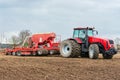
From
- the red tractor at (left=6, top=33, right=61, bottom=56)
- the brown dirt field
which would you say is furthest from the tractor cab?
the brown dirt field

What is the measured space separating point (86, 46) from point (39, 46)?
26.4 feet

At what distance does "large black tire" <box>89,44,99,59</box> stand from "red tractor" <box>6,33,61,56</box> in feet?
20.5

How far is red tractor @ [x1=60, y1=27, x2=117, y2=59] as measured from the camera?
26.6 meters

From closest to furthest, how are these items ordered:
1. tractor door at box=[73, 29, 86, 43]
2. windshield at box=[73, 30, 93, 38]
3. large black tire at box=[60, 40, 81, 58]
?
1. large black tire at box=[60, 40, 81, 58]
2. tractor door at box=[73, 29, 86, 43]
3. windshield at box=[73, 30, 93, 38]

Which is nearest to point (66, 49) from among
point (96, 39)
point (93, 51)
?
point (96, 39)

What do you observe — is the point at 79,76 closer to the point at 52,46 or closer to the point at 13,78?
the point at 13,78

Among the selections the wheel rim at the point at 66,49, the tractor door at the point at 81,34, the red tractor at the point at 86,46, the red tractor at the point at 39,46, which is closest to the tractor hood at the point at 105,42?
the red tractor at the point at 86,46

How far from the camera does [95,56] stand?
86.1 feet

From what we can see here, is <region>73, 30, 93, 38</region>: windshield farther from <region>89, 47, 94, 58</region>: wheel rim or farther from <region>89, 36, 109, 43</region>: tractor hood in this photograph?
<region>89, 47, 94, 58</region>: wheel rim

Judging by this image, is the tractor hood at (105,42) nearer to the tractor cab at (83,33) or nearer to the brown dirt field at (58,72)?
the tractor cab at (83,33)

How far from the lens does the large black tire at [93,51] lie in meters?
26.0

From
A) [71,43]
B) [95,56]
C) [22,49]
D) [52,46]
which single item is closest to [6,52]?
[22,49]

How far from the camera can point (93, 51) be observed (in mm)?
26203

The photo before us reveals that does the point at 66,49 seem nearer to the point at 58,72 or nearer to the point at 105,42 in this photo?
the point at 105,42
